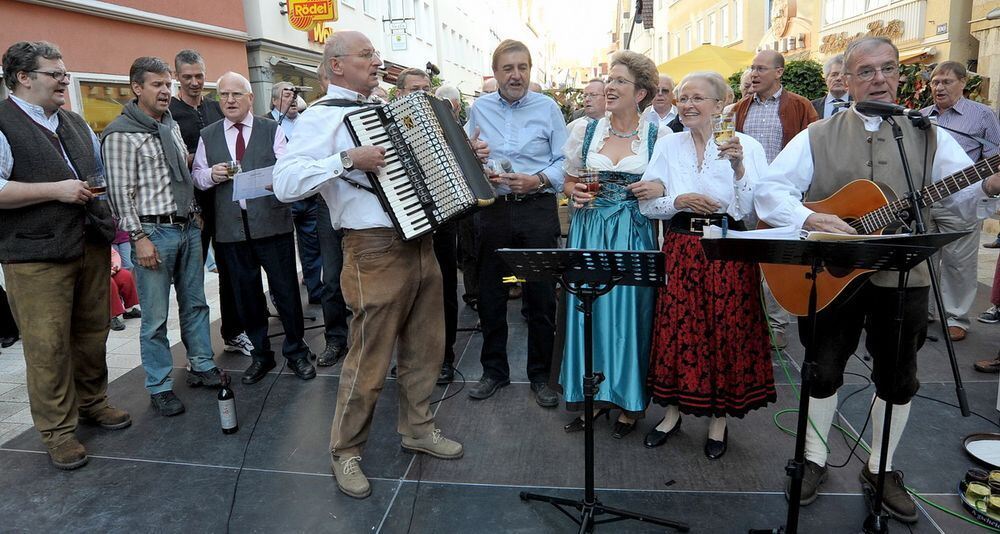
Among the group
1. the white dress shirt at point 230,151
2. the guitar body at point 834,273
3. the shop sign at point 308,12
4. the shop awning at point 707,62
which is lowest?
the guitar body at point 834,273

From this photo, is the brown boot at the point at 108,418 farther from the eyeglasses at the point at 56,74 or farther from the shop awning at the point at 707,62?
the shop awning at the point at 707,62

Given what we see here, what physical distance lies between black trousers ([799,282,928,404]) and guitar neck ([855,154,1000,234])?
0.30 meters

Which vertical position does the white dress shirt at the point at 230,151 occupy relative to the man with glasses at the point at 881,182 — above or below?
above

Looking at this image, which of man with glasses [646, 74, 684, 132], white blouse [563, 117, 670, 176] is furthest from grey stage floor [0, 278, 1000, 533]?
man with glasses [646, 74, 684, 132]

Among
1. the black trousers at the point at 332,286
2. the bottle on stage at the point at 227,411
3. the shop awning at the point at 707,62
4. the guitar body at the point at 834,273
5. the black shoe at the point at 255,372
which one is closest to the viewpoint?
the guitar body at the point at 834,273

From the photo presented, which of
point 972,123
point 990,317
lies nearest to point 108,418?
point 990,317

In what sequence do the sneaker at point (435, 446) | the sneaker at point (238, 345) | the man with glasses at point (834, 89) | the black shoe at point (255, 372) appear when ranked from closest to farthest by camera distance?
the sneaker at point (435, 446) → the black shoe at point (255, 372) → the sneaker at point (238, 345) → the man with glasses at point (834, 89)

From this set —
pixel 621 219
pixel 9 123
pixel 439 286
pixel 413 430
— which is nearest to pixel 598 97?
pixel 621 219

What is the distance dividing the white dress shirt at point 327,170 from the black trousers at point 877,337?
83.0 inches

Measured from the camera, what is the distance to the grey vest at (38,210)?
3.35m

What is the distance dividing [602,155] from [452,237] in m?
1.58

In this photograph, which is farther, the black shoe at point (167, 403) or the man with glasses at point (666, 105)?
the man with glasses at point (666, 105)

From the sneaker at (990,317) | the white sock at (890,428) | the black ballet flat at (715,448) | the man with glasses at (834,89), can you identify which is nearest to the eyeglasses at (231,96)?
the black ballet flat at (715,448)

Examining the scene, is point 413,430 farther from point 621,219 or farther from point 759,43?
point 759,43
